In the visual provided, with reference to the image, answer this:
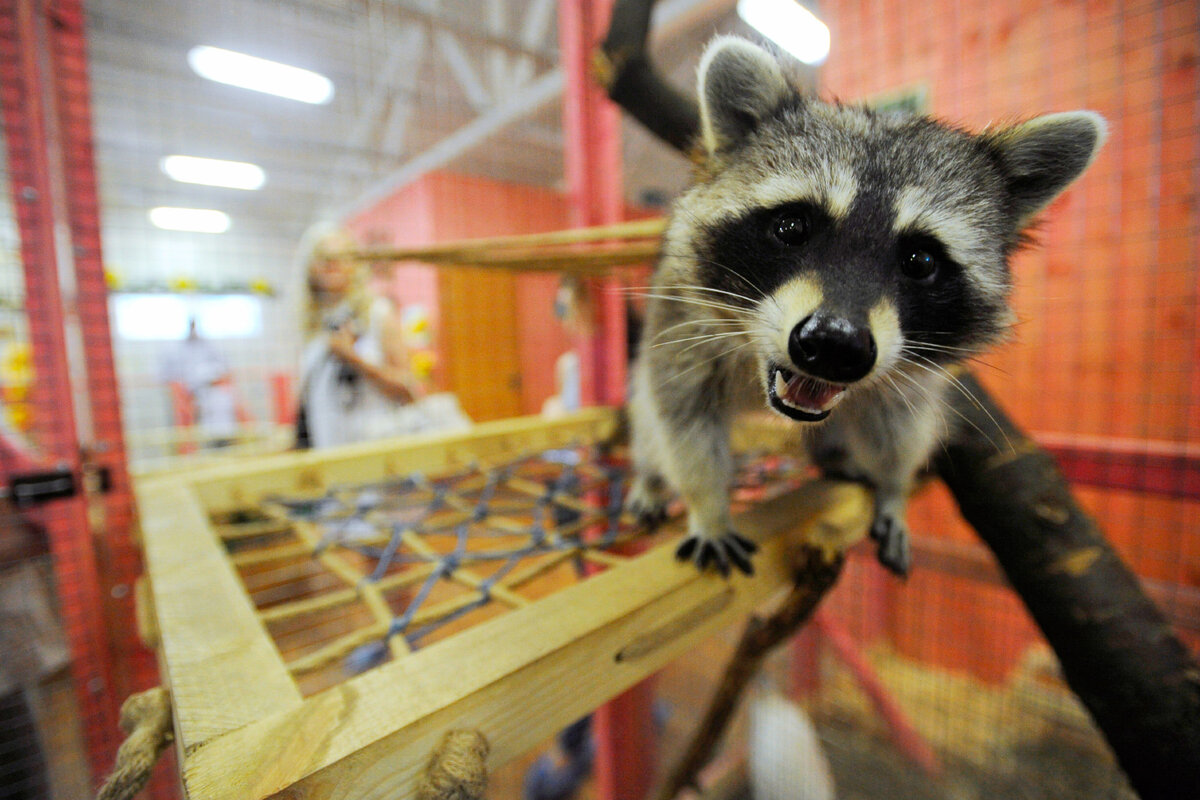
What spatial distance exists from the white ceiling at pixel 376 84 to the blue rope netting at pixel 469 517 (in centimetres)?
124

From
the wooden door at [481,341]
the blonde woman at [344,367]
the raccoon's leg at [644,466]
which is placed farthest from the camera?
the wooden door at [481,341]

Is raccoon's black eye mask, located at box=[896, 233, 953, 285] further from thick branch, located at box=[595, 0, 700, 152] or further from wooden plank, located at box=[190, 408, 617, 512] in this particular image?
wooden plank, located at box=[190, 408, 617, 512]

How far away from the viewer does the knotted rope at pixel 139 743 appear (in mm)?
453

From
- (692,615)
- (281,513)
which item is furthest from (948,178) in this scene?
(281,513)

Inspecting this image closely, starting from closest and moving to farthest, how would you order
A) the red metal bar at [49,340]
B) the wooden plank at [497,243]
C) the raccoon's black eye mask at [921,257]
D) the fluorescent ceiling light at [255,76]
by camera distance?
the raccoon's black eye mask at [921,257], the red metal bar at [49,340], the wooden plank at [497,243], the fluorescent ceiling light at [255,76]

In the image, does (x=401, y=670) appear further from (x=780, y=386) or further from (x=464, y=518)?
(x=464, y=518)

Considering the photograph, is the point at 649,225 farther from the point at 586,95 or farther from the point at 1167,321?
the point at 1167,321

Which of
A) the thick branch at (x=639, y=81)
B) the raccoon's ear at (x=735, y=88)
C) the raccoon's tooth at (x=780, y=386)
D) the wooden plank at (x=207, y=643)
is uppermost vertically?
the thick branch at (x=639, y=81)

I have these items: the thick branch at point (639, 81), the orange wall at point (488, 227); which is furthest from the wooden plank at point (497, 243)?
the orange wall at point (488, 227)

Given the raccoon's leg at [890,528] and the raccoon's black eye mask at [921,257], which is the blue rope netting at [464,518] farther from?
the raccoon's black eye mask at [921,257]

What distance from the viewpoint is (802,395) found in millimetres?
731

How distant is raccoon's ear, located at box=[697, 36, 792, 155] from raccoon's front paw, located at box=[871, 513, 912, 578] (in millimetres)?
836

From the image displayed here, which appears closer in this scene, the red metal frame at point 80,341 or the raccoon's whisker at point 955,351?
the raccoon's whisker at point 955,351

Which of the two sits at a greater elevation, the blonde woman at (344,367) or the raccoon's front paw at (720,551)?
the blonde woman at (344,367)
